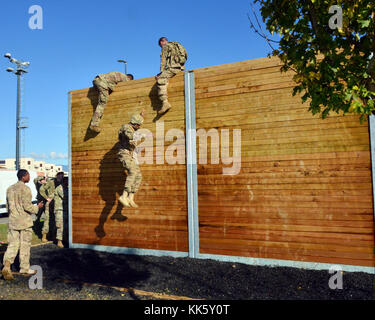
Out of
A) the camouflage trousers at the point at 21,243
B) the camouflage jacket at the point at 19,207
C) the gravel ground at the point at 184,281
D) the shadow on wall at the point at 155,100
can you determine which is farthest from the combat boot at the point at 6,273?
the shadow on wall at the point at 155,100

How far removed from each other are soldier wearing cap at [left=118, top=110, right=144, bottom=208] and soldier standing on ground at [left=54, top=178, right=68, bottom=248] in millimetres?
3501

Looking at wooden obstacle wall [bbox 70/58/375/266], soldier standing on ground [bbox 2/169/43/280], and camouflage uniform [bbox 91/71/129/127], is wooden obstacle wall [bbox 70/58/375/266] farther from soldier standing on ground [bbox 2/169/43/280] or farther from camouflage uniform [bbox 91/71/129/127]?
soldier standing on ground [bbox 2/169/43/280]

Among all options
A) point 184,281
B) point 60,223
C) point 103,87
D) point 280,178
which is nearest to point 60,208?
point 60,223

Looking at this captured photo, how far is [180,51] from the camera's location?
8.73m

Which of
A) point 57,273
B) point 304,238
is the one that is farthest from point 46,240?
point 304,238

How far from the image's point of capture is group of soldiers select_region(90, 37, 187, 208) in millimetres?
8133

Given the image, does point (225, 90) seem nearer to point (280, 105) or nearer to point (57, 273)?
point (280, 105)

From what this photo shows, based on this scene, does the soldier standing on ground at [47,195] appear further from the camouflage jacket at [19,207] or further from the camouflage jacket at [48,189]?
the camouflage jacket at [19,207]

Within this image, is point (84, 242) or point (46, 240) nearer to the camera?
point (84, 242)

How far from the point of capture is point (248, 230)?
7488 millimetres

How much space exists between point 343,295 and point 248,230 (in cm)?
247

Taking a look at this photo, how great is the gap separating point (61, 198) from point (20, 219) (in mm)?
3691

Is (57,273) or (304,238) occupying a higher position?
(304,238)

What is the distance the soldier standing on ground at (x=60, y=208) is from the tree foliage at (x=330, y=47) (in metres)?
8.81
